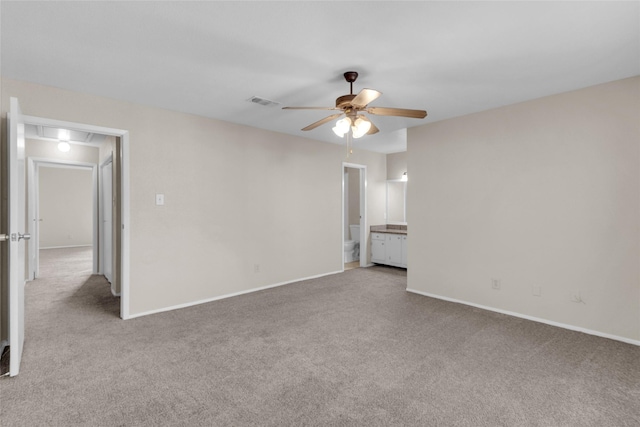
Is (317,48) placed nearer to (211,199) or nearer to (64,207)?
(211,199)

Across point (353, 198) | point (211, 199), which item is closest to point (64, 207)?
point (211, 199)

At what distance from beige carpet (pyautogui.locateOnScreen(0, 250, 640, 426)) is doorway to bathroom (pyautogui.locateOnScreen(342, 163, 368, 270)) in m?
2.65

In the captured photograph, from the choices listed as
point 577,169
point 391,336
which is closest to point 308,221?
point 391,336

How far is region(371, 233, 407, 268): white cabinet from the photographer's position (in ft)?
19.5

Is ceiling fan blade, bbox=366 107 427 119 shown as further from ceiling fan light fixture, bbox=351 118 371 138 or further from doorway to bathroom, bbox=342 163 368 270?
doorway to bathroom, bbox=342 163 368 270

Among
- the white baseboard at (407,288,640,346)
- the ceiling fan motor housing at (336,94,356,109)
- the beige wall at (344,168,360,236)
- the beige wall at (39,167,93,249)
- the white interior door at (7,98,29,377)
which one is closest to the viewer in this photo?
the white interior door at (7,98,29,377)

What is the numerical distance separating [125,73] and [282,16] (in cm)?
162

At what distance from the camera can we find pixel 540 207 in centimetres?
336

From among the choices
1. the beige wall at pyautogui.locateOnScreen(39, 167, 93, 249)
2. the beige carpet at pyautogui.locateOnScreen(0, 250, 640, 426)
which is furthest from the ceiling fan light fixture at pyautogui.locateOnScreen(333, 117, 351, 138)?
the beige wall at pyautogui.locateOnScreen(39, 167, 93, 249)

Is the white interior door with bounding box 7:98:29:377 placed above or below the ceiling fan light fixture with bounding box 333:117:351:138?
below

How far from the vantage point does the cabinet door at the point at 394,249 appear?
6000mm

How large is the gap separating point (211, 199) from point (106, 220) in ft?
8.14

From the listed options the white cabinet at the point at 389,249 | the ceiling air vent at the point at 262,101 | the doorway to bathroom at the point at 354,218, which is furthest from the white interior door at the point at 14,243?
the white cabinet at the point at 389,249

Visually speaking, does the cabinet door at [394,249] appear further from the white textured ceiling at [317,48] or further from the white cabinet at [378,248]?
A: the white textured ceiling at [317,48]
